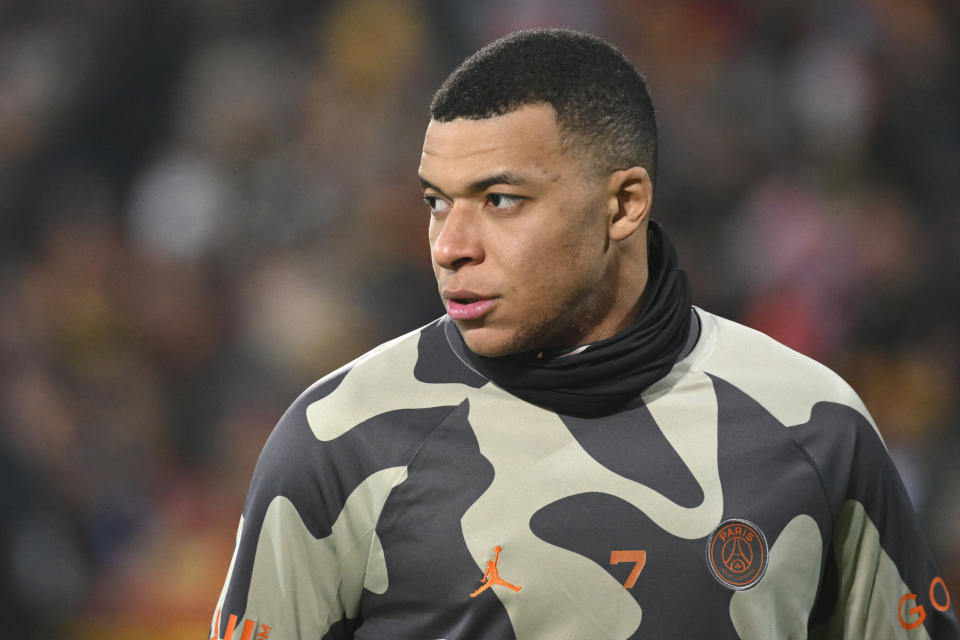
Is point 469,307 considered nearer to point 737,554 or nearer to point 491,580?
point 491,580

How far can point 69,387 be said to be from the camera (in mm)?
5082

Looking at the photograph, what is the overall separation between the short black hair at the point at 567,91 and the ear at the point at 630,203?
26 millimetres

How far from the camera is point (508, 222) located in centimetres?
188

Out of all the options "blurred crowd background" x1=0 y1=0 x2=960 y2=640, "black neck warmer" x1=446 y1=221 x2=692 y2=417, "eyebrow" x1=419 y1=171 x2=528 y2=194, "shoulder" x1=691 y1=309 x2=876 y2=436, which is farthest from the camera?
"blurred crowd background" x1=0 y1=0 x2=960 y2=640

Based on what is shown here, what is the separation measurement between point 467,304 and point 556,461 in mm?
278

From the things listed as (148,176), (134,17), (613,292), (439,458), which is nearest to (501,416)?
(439,458)

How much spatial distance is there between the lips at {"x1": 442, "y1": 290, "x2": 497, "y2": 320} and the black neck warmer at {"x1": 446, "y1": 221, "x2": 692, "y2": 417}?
12cm

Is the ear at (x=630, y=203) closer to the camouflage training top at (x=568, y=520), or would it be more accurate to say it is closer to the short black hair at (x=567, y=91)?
the short black hair at (x=567, y=91)

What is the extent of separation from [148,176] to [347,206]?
87 centimetres

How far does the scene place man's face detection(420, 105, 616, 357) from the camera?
1862 mm

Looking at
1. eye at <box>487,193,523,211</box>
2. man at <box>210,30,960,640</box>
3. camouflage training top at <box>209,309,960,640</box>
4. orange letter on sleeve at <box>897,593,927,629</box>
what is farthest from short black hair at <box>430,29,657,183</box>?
orange letter on sleeve at <box>897,593,927,629</box>

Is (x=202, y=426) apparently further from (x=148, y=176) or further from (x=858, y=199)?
(x=858, y=199)

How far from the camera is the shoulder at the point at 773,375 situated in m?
2.06

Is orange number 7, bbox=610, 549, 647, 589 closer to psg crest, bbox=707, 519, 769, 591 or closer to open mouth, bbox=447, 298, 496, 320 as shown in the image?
psg crest, bbox=707, 519, 769, 591
